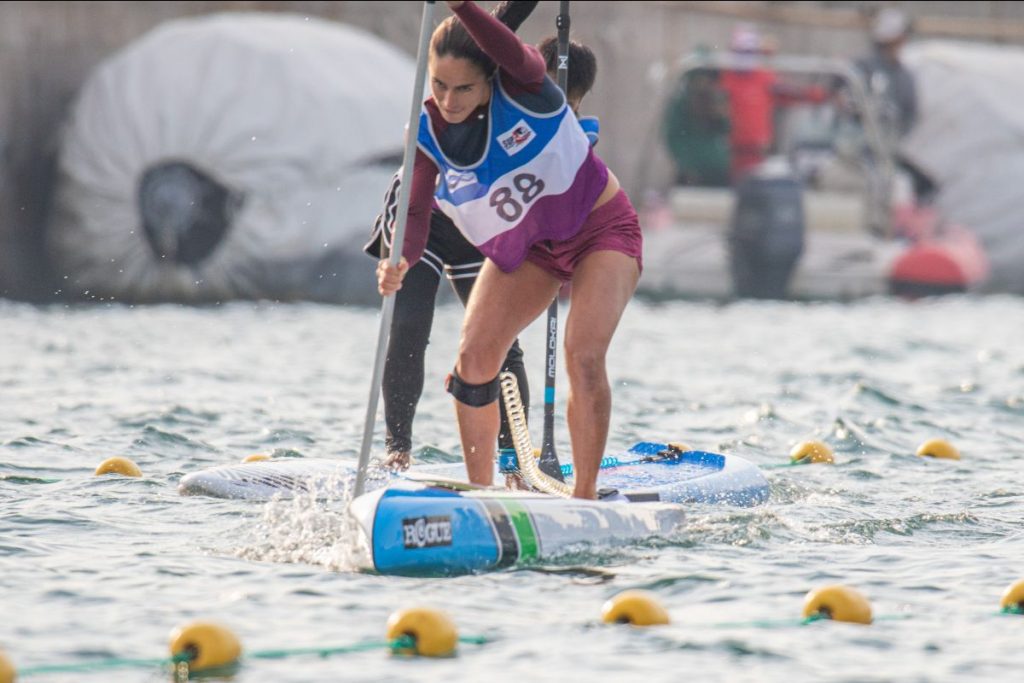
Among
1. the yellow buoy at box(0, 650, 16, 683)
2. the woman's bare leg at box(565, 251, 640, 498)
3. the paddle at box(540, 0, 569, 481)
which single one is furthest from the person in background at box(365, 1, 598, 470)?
the yellow buoy at box(0, 650, 16, 683)

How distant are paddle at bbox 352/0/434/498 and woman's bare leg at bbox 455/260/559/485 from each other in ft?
1.38

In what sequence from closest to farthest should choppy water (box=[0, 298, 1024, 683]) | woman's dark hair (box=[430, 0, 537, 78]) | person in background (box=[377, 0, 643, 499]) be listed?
choppy water (box=[0, 298, 1024, 683])
woman's dark hair (box=[430, 0, 537, 78])
person in background (box=[377, 0, 643, 499])

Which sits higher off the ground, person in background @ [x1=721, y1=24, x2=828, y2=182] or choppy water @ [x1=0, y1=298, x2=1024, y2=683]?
person in background @ [x1=721, y1=24, x2=828, y2=182]

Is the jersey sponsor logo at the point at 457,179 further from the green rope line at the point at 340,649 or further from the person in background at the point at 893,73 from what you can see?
the person in background at the point at 893,73

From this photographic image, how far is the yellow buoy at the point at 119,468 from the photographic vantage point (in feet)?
25.8

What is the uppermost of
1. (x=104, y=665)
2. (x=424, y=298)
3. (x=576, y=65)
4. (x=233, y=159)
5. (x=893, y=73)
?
(x=893, y=73)

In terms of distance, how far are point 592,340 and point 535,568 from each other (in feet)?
2.75

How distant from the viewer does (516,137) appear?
6.14m

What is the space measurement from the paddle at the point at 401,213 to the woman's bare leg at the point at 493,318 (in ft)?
1.38

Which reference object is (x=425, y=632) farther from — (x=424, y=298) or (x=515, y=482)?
(x=424, y=298)

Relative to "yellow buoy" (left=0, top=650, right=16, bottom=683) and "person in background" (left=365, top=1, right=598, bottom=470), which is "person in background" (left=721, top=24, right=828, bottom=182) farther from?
"yellow buoy" (left=0, top=650, right=16, bottom=683)

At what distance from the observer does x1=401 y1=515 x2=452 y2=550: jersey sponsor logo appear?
5770 mm

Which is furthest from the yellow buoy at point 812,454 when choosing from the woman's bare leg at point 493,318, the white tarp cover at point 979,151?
the white tarp cover at point 979,151

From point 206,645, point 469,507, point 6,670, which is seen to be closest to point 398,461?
point 469,507
